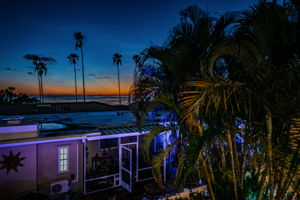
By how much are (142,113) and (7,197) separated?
6106 millimetres

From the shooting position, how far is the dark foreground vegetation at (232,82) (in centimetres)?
196

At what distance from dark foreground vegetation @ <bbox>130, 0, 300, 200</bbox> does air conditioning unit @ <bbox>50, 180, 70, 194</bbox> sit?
4.63 meters

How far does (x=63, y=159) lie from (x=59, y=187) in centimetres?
95

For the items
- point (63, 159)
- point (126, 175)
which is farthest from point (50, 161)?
point (126, 175)

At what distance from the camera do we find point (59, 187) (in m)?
5.95

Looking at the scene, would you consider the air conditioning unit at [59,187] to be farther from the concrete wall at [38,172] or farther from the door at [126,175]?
the door at [126,175]

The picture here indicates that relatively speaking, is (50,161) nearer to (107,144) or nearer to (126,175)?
(126,175)

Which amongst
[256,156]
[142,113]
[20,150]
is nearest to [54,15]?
[20,150]

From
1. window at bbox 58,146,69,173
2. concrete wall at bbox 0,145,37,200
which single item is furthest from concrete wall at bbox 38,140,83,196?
concrete wall at bbox 0,145,37,200

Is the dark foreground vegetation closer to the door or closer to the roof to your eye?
the roof

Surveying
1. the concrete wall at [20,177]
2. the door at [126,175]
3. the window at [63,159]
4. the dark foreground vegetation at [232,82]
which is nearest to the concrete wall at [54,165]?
the window at [63,159]

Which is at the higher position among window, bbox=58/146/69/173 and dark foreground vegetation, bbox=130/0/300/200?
dark foreground vegetation, bbox=130/0/300/200

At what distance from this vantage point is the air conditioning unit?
19.3 feet

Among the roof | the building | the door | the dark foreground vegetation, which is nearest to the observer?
the dark foreground vegetation
